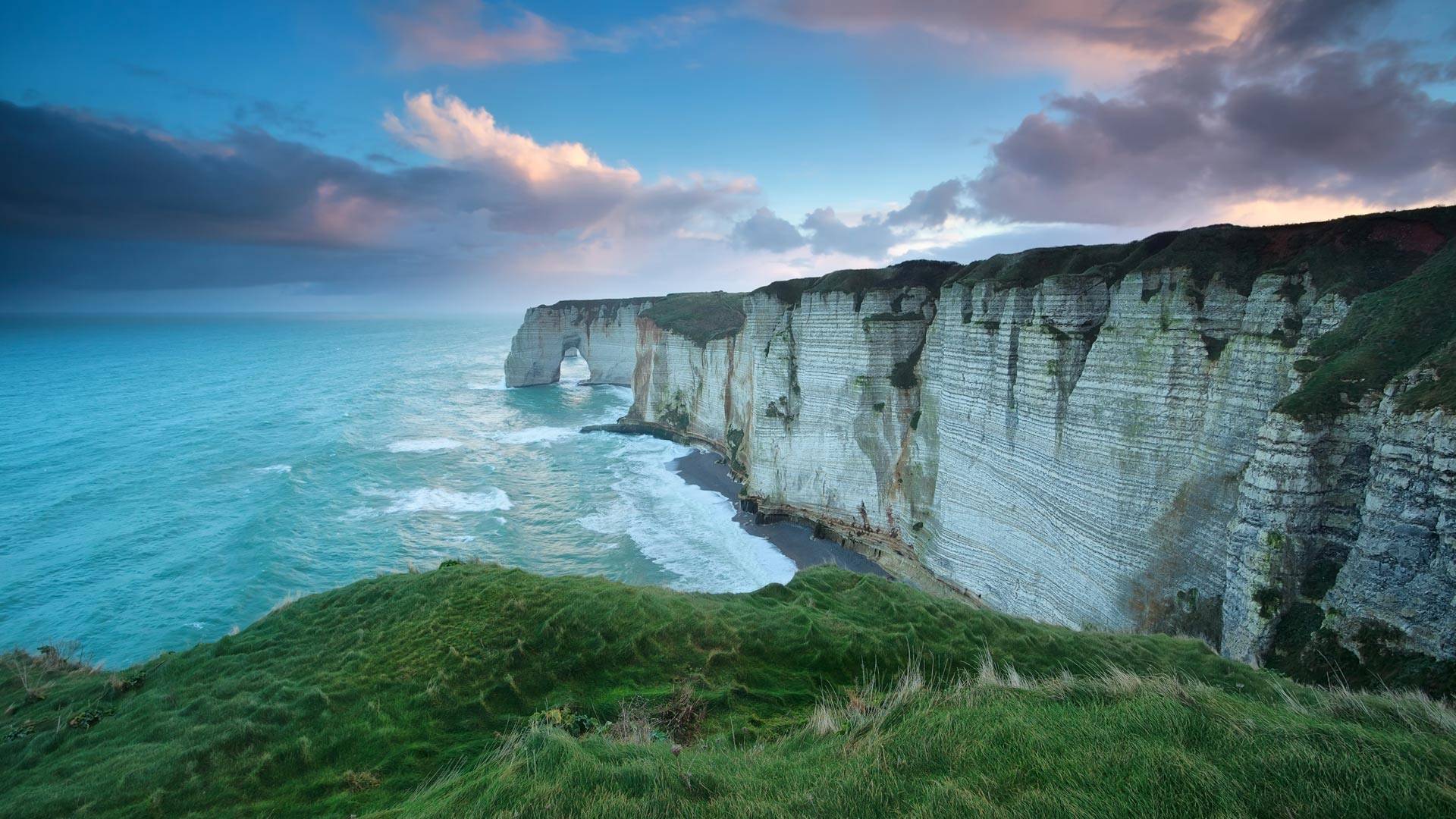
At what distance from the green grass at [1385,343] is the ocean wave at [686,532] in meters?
14.6

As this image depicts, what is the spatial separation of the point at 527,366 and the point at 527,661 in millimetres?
69764

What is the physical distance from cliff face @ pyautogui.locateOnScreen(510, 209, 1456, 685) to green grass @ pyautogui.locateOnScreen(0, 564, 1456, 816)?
2.99m

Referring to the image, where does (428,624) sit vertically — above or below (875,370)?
below

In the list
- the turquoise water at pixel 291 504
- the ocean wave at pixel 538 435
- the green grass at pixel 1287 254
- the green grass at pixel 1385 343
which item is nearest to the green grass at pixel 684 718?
the green grass at pixel 1385 343

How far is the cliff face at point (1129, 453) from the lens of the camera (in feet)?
31.9

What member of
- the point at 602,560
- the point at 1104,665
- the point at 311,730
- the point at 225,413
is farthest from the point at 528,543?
the point at 225,413

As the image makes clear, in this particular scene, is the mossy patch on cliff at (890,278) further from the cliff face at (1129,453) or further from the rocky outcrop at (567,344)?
the rocky outcrop at (567,344)

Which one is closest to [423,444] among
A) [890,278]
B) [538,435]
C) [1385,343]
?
[538,435]

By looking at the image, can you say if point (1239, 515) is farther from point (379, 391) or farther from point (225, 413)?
point (379, 391)

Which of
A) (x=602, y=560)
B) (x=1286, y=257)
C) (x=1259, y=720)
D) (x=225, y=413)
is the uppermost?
(x=1286, y=257)

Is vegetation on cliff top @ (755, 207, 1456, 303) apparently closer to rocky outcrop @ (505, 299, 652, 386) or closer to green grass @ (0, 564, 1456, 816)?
green grass @ (0, 564, 1456, 816)

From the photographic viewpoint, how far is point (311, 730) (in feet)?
24.4

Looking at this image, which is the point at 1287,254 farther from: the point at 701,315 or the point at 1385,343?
Answer: the point at 701,315

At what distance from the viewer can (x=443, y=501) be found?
3309 centimetres
